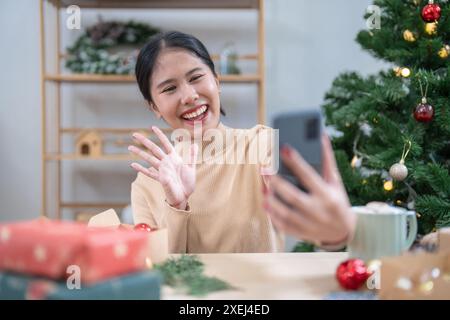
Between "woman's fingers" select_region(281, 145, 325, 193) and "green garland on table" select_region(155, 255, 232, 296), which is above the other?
"woman's fingers" select_region(281, 145, 325, 193)

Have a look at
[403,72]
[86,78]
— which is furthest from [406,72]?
[86,78]

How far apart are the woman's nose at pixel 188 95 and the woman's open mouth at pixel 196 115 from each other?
20mm

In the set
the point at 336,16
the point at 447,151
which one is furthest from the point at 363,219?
the point at 336,16

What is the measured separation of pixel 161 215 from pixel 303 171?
0.37m

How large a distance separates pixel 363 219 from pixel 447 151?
710mm

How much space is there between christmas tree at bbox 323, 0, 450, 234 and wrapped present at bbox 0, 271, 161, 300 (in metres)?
0.62

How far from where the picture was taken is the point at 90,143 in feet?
6.07

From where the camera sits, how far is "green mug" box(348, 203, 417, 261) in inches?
16.4

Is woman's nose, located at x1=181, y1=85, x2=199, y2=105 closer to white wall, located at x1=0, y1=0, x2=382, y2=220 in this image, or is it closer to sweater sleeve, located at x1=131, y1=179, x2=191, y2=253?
sweater sleeve, located at x1=131, y1=179, x2=191, y2=253

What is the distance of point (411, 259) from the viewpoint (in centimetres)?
39

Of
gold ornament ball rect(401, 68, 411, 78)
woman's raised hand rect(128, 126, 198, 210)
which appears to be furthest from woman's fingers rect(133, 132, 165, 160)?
gold ornament ball rect(401, 68, 411, 78)

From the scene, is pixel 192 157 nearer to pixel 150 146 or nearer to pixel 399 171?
pixel 150 146
